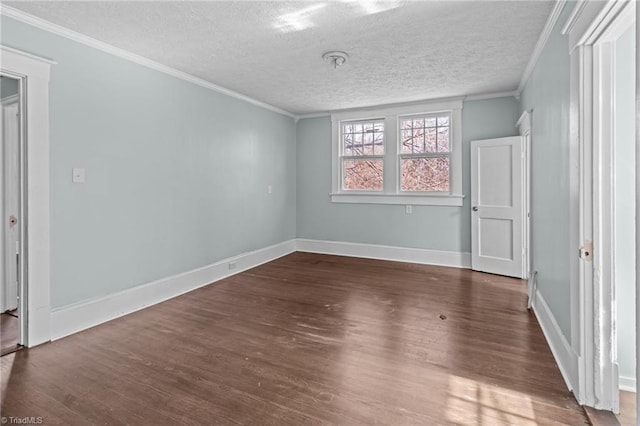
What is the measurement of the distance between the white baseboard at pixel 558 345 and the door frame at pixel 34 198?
3.86 m

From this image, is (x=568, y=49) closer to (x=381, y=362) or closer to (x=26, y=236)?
(x=381, y=362)

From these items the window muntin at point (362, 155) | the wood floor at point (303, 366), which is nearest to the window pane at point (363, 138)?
the window muntin at point (362, 155)

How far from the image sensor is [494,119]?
4840 millimetres

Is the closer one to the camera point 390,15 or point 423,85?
point 390,15

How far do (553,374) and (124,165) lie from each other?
4.00 meters

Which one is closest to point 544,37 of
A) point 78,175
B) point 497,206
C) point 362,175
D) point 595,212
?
point 595,212

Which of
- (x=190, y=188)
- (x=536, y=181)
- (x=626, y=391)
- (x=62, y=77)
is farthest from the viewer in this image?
(x=190, y=188)

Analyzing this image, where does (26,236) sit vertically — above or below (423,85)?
below

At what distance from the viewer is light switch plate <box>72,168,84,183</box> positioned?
9.45 feet

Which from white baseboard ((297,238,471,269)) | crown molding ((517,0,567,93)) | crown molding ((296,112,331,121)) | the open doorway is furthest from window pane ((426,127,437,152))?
the open doorway

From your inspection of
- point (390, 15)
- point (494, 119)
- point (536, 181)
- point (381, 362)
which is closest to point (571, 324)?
point (381, 362)

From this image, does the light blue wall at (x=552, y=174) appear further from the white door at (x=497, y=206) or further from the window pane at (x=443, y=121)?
the window pane at (x=443, y=121)

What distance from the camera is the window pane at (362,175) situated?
19.0ft

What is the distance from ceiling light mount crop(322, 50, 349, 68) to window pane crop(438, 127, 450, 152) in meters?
2.49
